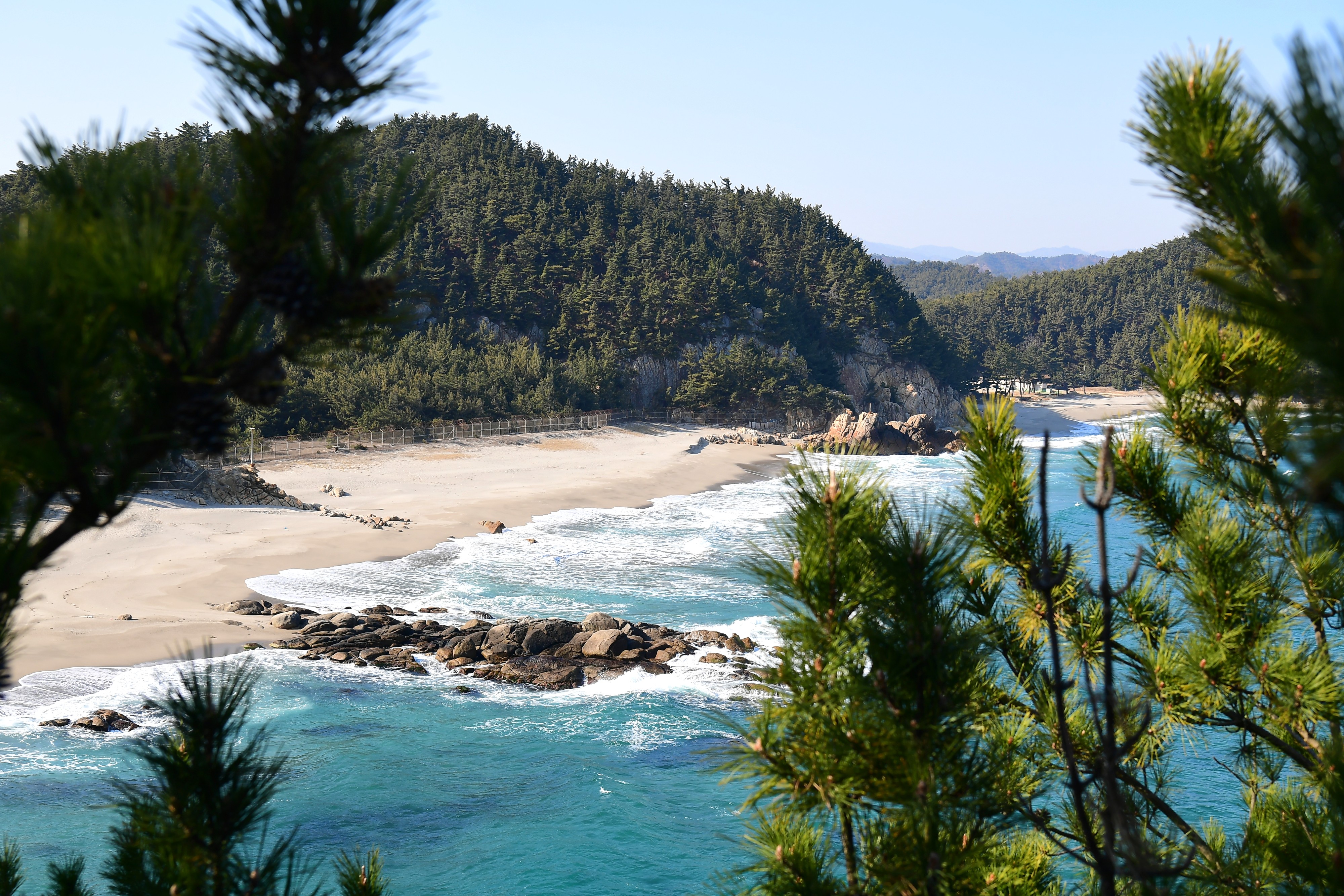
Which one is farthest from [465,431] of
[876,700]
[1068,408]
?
[1068,408]

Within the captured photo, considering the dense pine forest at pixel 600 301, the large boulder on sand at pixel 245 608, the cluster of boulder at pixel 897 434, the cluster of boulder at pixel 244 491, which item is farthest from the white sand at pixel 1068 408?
the large boulder on sand at pixel 245 608

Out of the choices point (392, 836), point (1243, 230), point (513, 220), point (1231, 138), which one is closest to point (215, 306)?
point (1243, 230)

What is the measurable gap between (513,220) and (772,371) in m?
24.6

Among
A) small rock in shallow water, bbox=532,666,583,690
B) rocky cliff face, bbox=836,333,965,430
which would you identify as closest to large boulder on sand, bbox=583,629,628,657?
small rock in shallow water, bbox=532,666,583,690

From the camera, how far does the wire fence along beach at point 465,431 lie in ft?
122

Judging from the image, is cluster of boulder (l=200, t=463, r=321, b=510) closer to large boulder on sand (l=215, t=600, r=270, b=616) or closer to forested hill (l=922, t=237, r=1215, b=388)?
large boulder on sand (l=215, t=600, r=270, b=616)

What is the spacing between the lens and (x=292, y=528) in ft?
87.8

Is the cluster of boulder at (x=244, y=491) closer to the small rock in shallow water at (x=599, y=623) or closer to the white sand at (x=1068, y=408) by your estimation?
the small rock in shallow water at (x=599, y=623)

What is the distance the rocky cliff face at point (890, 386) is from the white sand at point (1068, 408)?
22.5ft

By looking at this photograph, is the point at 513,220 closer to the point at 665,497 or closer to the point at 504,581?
the point at 665,497

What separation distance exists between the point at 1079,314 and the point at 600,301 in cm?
7852

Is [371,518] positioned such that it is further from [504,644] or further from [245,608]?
[504,644]

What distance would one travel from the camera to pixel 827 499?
302 centimetres

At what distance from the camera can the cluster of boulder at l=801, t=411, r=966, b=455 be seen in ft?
189
